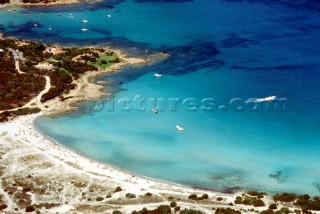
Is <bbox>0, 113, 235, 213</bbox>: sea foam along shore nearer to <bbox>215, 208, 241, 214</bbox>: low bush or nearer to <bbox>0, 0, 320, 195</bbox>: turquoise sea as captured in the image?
<bbox>215, 208, 241, 214</bbox>: low bush

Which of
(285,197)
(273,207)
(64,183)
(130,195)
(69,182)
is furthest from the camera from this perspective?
(69,182)

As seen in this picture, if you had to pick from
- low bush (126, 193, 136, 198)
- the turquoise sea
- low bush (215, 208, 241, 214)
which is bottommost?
low bush (126, 193, 136, 198)

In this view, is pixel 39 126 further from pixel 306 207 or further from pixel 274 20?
pixel 274 20

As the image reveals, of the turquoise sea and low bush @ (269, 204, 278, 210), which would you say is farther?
the turquoise sea

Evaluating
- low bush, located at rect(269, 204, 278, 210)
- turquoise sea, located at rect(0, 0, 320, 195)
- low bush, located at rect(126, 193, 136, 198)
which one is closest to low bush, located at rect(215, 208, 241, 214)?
low bush, located at rect(269, 204, 278, 210)

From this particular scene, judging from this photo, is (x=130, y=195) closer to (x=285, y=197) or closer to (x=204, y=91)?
(x=285, y=197)

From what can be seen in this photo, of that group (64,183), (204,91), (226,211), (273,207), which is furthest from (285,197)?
(204,91)

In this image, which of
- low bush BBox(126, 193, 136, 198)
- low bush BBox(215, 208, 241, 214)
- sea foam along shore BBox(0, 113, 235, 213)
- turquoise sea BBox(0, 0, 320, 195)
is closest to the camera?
low bush BBox(215, 208, 241, 214)
